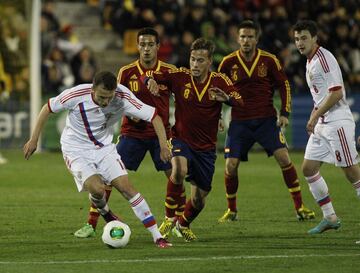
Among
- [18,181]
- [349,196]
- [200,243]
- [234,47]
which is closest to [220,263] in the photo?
[200,243]

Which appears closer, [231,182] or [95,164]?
[95,164]

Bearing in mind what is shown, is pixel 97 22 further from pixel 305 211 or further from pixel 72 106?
pixel 72 106

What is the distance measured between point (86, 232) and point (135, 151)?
1.22 m

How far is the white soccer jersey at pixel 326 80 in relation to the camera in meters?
10.7

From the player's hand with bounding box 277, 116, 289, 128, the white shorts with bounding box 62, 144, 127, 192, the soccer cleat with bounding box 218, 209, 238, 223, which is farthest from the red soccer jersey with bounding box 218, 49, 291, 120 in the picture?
the white shorts with bounding box 62, 144, 127, 192

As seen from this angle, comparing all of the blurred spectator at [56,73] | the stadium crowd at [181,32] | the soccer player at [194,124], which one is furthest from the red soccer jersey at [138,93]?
the blurred spectator at [56,73]

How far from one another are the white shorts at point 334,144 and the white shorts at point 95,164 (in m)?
2.21

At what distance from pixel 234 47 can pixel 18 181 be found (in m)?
11.0

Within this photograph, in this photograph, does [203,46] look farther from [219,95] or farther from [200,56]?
[219,95]

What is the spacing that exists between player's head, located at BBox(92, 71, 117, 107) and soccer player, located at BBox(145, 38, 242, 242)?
844 mm

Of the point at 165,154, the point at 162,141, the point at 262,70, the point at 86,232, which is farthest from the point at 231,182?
the point at 165,154

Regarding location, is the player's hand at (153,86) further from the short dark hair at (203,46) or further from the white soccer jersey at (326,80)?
the white soccer jersey at (326,80)

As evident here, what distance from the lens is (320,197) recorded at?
440 inches

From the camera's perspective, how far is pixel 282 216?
41.7ft
